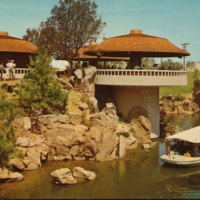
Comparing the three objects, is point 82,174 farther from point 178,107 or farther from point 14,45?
point 178,107

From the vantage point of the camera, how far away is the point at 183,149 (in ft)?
81.9

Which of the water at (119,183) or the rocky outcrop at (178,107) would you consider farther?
the rocky outcrop at (178,107)

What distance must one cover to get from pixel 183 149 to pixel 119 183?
7.14 metres

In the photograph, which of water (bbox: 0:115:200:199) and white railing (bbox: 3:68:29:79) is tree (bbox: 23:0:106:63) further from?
water (bbox: 0:115:200:199)

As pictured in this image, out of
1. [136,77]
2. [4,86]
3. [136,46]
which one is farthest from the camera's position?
[136,46]

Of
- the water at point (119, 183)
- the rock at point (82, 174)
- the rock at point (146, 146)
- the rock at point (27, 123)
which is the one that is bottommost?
the water at point (119, 183)

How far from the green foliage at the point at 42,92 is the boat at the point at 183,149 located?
7935 mm

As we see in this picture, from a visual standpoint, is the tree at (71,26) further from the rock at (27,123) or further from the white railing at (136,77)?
the rock at (27,123)

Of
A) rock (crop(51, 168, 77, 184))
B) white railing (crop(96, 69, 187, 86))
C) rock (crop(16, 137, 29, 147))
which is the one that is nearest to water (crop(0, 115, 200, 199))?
rock (crop(51, 168, 77, 184))

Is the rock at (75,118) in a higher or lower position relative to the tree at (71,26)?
lower

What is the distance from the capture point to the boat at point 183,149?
76.4 feet

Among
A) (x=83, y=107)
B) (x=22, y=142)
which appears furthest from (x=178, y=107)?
(x=22, y=142)

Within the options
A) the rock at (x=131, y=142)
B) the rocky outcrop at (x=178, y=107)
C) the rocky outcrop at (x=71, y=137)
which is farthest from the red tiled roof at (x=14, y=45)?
the rocky outcrop at (x=178, y=107)

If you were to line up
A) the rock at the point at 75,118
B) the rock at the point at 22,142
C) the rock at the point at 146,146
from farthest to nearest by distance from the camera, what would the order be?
the rock at the point at 146,146, the rock at the point at 75,118, the rock at the point at 22,142
